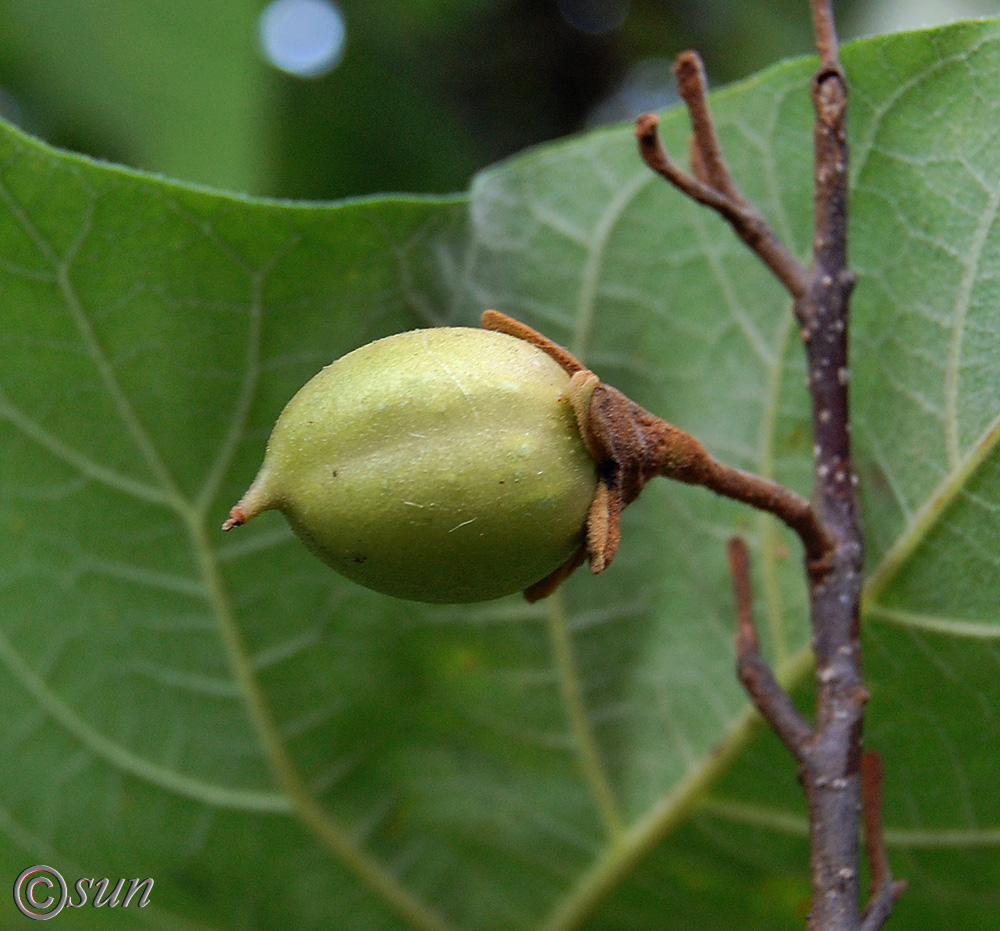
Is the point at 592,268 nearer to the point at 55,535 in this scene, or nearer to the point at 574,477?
the point at 574,477

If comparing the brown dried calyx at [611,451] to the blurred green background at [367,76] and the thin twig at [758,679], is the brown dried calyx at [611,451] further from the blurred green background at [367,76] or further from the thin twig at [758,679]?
the blurred green background at [367,76]

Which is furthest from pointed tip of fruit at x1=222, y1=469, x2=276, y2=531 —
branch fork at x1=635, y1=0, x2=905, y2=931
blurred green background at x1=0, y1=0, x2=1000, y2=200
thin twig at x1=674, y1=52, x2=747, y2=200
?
blurred green background at x1=0, y1=0, x2=1000, y2=200

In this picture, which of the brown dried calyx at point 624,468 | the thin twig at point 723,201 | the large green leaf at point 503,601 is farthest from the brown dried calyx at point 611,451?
the large green leaf at point 503,601

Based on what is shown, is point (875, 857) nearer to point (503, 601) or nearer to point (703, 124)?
point (503, 601)

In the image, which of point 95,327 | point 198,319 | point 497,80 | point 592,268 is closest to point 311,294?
point 198,319

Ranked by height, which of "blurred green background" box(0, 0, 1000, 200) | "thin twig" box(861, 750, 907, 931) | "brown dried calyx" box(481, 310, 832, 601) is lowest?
"thin twig" box(861, 750, 907, 931)
